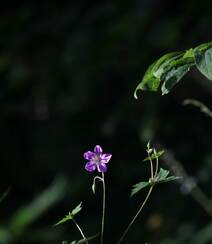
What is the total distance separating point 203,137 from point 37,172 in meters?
1.27

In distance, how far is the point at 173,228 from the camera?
4.96 m

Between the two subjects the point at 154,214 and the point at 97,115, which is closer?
the point at 154,214

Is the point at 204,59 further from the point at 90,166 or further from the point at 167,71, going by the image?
the point at 90,166

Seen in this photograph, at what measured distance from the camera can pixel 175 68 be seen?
1.77 m

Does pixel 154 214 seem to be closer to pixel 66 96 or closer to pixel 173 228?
pixel 173 228

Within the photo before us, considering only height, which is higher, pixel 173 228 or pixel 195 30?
pixel 195 30

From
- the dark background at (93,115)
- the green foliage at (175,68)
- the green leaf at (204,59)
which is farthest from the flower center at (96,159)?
the dark background at (93,115)

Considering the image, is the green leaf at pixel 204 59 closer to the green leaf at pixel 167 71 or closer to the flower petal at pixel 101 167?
the green leaf at pixel 167 71

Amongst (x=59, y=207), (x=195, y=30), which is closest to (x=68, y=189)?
(x=59, y=207)

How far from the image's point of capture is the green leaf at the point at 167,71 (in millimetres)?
1745

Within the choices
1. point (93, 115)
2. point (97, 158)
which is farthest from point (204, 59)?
point (93, 115)

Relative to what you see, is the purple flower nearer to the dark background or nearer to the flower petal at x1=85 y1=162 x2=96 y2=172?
the flower petal at x1=85 y1=162 x2=96 y2=172

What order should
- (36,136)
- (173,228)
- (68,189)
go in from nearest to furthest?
(173,228) < (68,189) < (36,136)

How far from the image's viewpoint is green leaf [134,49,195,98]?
5.73ft
